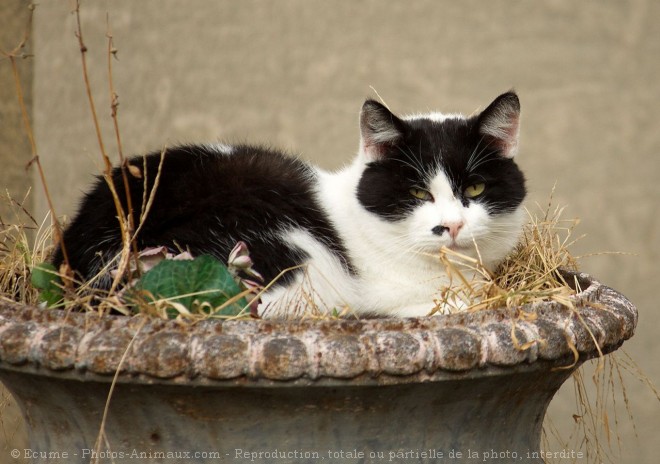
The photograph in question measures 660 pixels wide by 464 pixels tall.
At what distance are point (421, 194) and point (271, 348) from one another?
2.14 feet

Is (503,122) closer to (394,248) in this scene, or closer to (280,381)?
(394,248)

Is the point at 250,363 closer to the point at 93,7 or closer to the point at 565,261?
the point at 565,261

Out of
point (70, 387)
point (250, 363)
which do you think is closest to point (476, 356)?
point (250, 363)

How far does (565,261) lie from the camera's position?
174 cm

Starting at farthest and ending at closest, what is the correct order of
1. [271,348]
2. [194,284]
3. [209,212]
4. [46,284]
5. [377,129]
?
[377,129] → [209,212] → [46,284] → [194,284] → [271,348]

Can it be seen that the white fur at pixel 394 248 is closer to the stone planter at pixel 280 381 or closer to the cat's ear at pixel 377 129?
the cat's ear at pixel 377 129

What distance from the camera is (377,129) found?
5.17 feet

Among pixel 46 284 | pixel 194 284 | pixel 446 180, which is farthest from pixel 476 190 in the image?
pixel 46 284

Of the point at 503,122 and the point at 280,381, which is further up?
the point at 503,122

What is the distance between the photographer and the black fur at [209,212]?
142cm

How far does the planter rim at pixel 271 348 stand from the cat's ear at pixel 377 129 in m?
0.55

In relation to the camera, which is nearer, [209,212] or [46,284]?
[46,284]

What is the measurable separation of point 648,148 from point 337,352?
1.81 m

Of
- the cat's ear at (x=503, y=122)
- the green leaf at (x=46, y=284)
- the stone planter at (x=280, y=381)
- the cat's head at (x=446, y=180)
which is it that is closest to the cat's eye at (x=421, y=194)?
the cat's head at (x=446, y=180)
